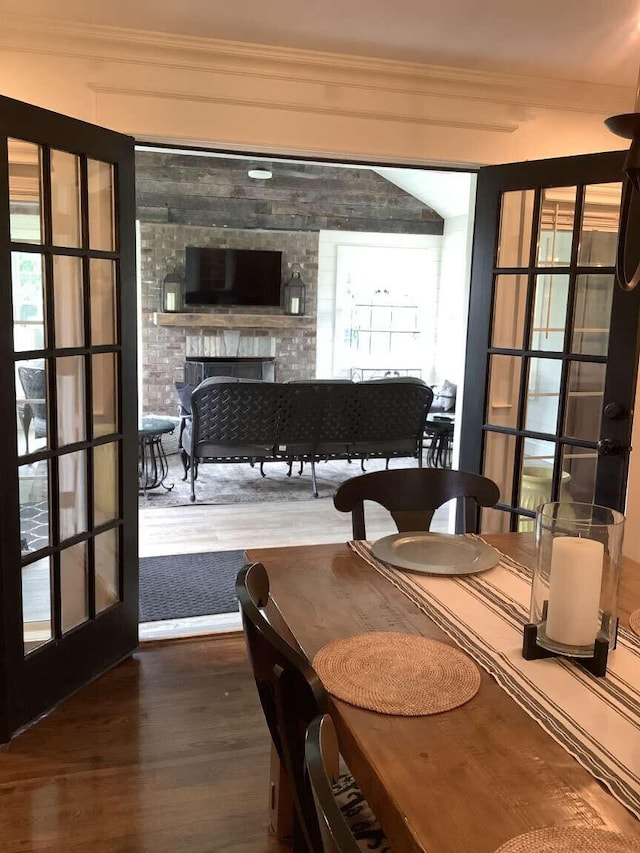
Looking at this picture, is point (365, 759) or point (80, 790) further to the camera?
point (80, 790)

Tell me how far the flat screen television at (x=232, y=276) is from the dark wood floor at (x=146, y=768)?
6.16 metres

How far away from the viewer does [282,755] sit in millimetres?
1175

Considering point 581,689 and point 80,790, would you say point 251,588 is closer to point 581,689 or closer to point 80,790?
point 581,689

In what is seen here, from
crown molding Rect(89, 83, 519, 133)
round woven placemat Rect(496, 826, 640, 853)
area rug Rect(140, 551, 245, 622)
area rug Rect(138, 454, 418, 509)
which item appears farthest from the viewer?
area rug Rect(138, 454, 418, 509)

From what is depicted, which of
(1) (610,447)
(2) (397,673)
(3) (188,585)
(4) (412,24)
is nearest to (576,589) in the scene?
(2) (397,673)

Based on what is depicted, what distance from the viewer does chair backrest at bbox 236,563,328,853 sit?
103 cm

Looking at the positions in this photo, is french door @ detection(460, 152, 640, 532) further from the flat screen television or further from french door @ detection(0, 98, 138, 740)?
the flat screen television

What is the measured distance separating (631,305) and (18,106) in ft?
7.07

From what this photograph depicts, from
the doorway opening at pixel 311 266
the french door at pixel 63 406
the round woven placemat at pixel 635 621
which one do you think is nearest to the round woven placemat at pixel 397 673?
the round woven placemat at pixel 635 621

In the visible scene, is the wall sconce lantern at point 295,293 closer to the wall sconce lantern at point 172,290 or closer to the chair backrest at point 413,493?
the wall sconce lantern at point 172,290

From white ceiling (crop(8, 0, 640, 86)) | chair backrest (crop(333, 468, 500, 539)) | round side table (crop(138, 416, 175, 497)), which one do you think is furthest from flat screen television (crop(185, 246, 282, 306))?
chair backrest (crop(333, 468, 500, 539))

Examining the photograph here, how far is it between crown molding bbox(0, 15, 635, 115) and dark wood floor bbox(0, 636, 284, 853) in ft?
7.38

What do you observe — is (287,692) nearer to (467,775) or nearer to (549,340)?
(467,775)

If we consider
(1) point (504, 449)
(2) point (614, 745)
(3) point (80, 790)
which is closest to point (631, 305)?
(1) point (504, 449)
